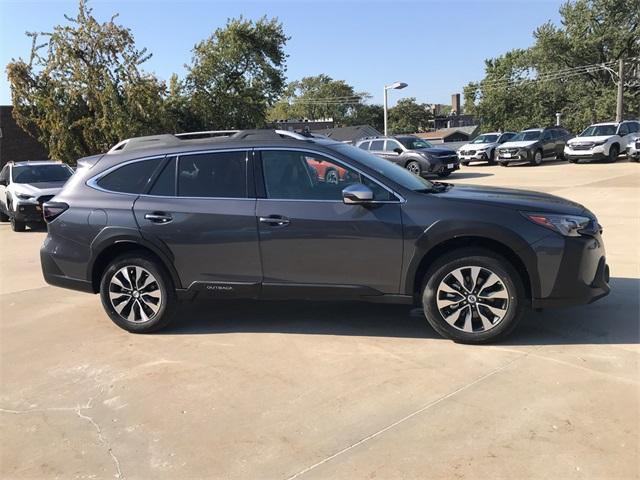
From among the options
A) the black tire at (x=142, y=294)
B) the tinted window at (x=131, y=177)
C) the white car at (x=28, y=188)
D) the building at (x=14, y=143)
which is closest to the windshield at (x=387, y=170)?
the tinted window at (x=131, y=177)

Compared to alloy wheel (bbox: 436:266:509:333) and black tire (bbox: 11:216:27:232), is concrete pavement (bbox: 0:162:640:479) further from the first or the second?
black tire (bbox: 11:216:27:232)

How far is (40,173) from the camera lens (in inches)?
536

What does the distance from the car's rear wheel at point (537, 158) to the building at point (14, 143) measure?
2327 cm

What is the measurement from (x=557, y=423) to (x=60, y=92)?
24.2m

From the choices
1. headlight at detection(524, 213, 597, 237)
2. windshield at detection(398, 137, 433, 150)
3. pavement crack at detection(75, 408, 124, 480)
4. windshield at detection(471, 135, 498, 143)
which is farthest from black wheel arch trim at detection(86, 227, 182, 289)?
windshield at detection(471, 135, 498, 143)

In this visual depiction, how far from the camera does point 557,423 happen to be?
330 cm

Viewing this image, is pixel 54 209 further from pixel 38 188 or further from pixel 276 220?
pixel 38 188

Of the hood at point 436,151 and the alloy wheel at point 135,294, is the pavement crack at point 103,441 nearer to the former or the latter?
the alloy wheel at point 135,294

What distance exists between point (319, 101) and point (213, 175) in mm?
108613

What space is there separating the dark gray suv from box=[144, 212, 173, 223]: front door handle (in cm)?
2

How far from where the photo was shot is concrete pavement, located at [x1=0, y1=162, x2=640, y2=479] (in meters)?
3.05

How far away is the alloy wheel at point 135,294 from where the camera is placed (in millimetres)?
5066

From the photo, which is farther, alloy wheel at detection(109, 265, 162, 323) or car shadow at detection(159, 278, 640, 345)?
alloy wheel at detection(109, 265, 162, 323)

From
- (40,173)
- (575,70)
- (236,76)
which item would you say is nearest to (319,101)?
(575,70)
